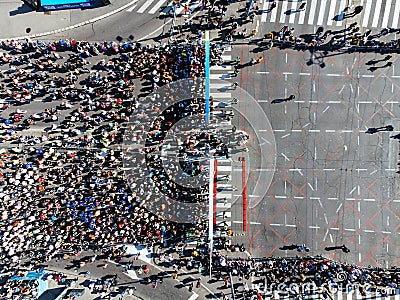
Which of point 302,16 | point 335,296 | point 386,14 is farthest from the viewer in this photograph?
point 302,16

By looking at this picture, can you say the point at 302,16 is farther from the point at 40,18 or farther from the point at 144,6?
the point at 40,18

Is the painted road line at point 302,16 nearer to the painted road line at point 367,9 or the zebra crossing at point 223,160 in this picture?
the painted road line at point 367,9

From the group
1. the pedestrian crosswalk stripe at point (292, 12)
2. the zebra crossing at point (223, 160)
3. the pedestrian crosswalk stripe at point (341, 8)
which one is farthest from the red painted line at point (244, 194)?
the pedestrian crosswalk stripe at point (341, 8)

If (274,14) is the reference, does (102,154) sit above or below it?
below

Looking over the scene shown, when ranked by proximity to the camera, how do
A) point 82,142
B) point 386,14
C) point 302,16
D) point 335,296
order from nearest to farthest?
1. point 335,296
2. point 386,14
3. point 302,16
4. point 82,142

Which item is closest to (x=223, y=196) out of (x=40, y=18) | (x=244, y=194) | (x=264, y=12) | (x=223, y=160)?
(x=244, y=194)
